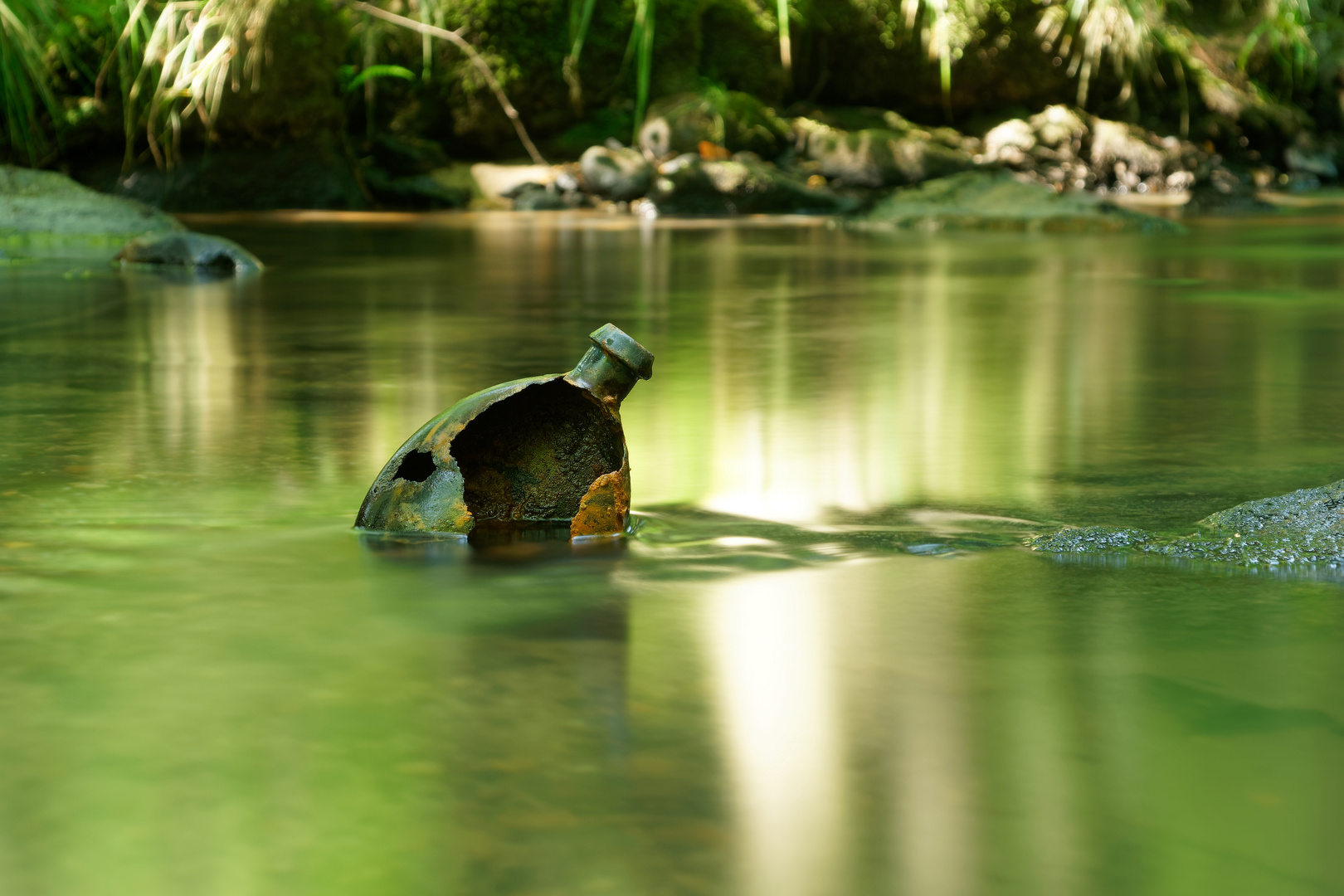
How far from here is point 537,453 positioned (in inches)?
92.0

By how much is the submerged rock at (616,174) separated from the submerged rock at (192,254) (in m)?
6.17

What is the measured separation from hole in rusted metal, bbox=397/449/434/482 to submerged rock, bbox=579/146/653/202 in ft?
36.1

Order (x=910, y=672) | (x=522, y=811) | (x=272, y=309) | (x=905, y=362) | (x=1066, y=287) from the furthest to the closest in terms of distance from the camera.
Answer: (x=1066, y=287), (x=272, y=309), (x=905, y=362), (x=910, y=672), (x=522, y=811)

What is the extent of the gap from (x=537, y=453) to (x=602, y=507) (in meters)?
0.19

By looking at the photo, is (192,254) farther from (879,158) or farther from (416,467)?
(879,158)

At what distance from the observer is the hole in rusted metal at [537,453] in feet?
7.45

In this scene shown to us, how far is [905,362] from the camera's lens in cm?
407

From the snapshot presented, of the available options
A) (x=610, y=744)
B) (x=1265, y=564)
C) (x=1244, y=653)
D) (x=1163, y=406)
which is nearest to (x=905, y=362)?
(x=1163, y=406)

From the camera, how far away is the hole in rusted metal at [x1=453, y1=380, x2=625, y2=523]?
227cm

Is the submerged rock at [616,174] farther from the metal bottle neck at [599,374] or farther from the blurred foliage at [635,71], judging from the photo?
the metal bottle neck at [599,374]

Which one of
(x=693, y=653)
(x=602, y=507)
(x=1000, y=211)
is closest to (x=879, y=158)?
(x=1000, y=211)

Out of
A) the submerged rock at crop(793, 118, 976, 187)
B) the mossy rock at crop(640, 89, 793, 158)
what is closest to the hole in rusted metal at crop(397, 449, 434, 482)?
the mossy rock at crop(640, 89, 793, 158)

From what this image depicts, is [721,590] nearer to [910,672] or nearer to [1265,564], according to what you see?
[910,672]

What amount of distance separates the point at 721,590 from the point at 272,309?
149 inches
